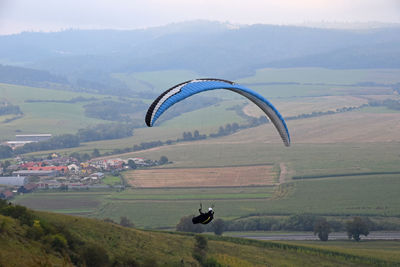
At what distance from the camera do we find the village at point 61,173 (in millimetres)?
68250

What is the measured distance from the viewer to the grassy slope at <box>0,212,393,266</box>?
25.6m

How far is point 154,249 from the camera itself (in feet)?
109

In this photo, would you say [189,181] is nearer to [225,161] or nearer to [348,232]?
[225,161]

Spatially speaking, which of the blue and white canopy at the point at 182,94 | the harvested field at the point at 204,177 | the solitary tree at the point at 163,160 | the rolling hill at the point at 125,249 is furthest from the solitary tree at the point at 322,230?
the solitary tree at the point at 163,160

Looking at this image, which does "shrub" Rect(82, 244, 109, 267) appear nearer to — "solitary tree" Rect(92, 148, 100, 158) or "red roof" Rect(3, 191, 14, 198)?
"red roof" Rect(3, 191, 14, 198)

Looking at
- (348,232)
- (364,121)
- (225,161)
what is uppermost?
(364,121)

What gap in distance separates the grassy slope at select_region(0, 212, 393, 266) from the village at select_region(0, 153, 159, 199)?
31.1 m

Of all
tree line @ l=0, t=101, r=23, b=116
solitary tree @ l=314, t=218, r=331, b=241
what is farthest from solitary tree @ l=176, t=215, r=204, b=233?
tree line @ l=0, t=101, r=23, b=116

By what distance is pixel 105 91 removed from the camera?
18125cm

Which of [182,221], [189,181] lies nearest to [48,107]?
[189,181]

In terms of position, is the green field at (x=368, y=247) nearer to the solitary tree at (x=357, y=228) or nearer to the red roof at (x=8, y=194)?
the solitary tree at (x=357, y=228)

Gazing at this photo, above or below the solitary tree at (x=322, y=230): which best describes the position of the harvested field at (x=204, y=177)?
above

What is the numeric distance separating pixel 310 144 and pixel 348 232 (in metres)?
44.6

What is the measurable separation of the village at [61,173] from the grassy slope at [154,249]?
31084 mm
